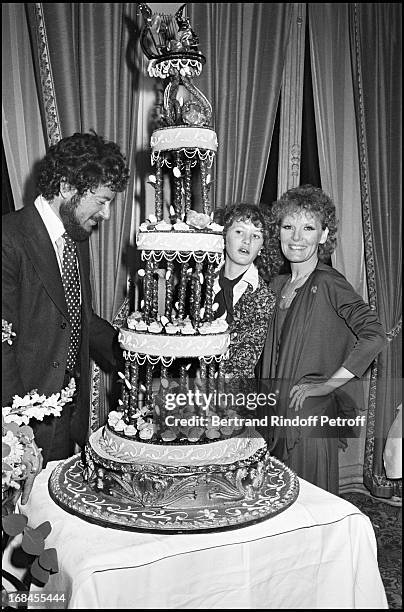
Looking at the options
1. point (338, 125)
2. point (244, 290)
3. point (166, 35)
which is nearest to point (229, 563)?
point (244, 290)

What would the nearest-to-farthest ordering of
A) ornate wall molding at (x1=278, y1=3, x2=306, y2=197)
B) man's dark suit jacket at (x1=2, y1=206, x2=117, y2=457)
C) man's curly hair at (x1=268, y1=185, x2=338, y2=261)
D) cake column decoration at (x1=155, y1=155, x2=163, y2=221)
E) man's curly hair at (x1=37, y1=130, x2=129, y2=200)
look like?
cake column decoration at (x1=155, y1=155, x2=163, y2=221)
man's dark suit jacket at (x1=2, y1=206, x2=117, y2=457)
man's curly hair at (x1=37, y1=130, x2=129, y2=200)
man's curly hair at (x1=268, y1=185, x2=338, y2=261)
ornate wall molding at (x1=278, y1=3, x2=306, y2=197)

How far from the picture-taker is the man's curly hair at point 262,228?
7.98ft

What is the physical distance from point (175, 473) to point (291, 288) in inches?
42.7

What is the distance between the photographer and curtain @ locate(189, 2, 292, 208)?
10.8ft

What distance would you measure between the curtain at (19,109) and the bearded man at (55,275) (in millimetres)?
636

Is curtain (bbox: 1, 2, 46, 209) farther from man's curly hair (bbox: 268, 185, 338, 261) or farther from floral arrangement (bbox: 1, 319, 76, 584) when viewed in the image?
floral arrangement (bbox: 1, 319, 76, 584)

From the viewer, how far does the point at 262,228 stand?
246 centimetres

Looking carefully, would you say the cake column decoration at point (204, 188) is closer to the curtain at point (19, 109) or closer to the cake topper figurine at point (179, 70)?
the cake topper figurine at point (179, 70)

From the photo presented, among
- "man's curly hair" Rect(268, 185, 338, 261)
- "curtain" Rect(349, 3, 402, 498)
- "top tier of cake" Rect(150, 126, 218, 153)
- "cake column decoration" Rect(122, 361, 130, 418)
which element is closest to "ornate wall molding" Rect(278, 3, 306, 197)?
"curtain" Rect(349, 3, 402, 498)

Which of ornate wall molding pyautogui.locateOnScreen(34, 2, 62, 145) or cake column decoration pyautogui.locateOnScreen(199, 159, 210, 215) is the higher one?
ornate wall molding pyautogui.locateOnScreen(34, 2, 62, 145)

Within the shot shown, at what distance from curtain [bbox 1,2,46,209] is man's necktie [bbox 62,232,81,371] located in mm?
672

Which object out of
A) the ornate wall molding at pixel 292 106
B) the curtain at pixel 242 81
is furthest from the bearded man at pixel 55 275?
the ornate wall molding at pixel 292 106

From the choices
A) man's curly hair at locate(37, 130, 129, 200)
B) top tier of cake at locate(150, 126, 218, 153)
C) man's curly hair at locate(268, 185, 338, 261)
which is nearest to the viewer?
top tier of cake at locate(150, 126, 218, 153)

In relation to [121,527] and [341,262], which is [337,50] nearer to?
[341,262]
